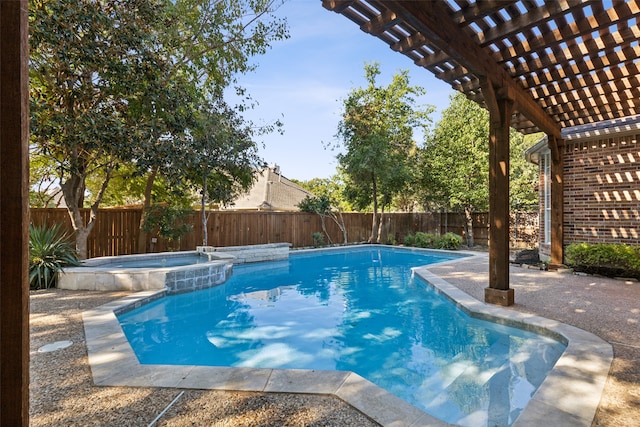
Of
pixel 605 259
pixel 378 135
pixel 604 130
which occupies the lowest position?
pixel 605 259

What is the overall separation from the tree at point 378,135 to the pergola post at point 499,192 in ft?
35.8

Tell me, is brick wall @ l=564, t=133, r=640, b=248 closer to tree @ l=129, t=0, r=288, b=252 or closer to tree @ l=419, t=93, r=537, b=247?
tree @ l=419, t=93, r=537, b=247

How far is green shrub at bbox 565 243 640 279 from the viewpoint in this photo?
277 inches

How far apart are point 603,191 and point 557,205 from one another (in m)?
0.92

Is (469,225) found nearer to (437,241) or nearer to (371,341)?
(437,241)

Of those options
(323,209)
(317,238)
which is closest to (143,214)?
(317,238)

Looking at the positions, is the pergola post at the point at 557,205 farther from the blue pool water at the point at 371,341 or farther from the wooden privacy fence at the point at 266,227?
the wooden privacy fence at the point at 266,227

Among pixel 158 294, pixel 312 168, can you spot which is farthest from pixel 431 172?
pixel 312 168

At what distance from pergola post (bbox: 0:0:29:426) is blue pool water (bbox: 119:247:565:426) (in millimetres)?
2706

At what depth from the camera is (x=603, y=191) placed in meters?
7.77

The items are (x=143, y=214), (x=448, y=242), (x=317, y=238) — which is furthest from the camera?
(x=317, y=238)

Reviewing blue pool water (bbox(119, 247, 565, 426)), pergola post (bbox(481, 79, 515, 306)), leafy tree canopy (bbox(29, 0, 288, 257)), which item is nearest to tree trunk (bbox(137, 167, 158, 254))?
leafy tree canopy (bbox(29, 0, 288, 257))

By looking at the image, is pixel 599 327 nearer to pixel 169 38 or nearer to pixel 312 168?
pixel 169 38

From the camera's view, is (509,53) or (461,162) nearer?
(509,53)
